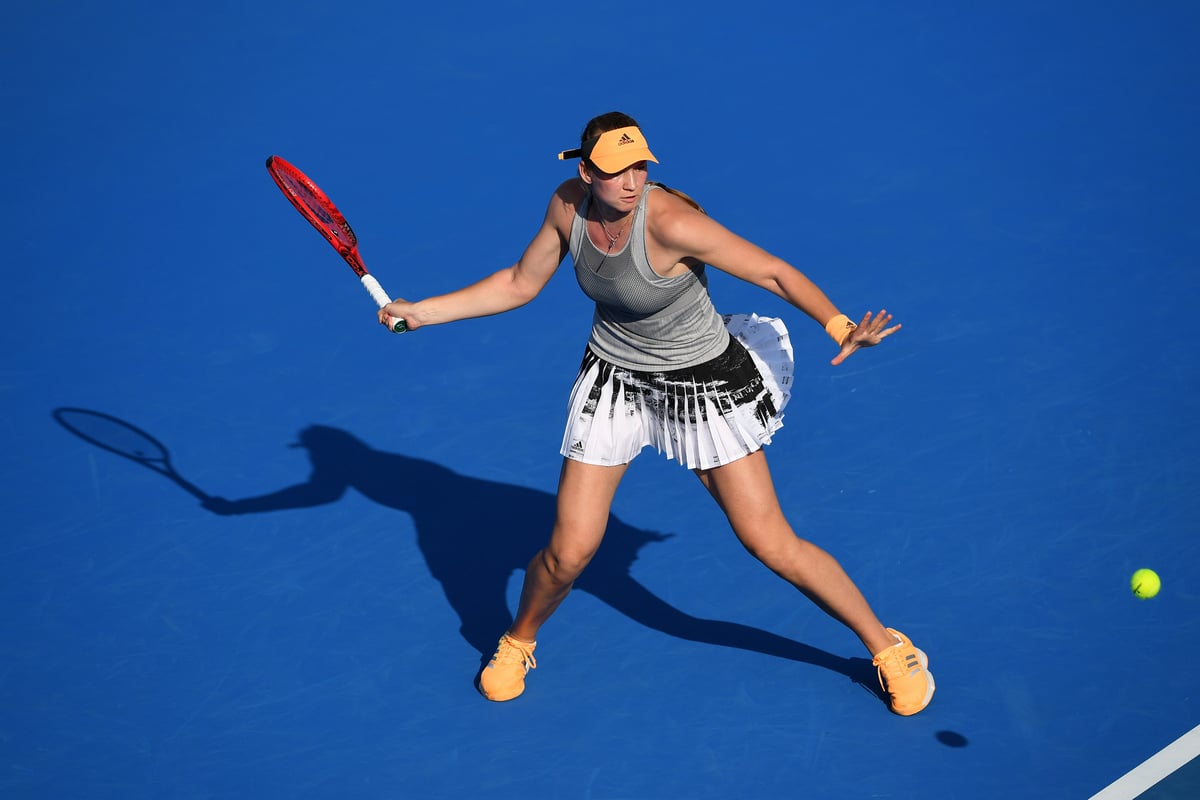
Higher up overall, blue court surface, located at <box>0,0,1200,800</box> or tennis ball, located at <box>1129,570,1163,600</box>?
blue court surface, located at <box>0,0,1200,800</box>

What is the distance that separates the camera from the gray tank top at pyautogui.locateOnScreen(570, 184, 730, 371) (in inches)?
188

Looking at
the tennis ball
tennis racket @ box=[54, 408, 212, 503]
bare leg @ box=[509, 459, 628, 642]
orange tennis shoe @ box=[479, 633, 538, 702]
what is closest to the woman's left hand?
bare leg @ box=[509, 459, 628, 642]

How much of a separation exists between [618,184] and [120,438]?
389 centimetres

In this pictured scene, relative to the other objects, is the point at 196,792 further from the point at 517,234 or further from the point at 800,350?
the point at 517,234

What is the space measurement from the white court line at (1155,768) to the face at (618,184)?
8.54 ft

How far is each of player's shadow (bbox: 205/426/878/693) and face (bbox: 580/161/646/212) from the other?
2.03 meters

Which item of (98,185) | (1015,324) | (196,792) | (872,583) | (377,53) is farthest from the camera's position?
(377,53)

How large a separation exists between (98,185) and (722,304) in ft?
15.3

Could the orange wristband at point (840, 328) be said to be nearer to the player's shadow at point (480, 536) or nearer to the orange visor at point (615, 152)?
the orange visor at point (615, 152)

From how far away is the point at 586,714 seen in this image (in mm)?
5520

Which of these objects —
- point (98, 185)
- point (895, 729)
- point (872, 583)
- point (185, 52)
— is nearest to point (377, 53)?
point (185, 52)

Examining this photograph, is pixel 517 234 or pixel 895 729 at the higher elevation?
pixel 517 234

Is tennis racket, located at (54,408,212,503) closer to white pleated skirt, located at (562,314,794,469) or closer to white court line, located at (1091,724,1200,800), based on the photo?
white pleated skirt, located at (562,314,794,469)

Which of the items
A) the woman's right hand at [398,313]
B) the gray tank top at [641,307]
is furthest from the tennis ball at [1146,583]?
the woman's right hand at [398,313]
